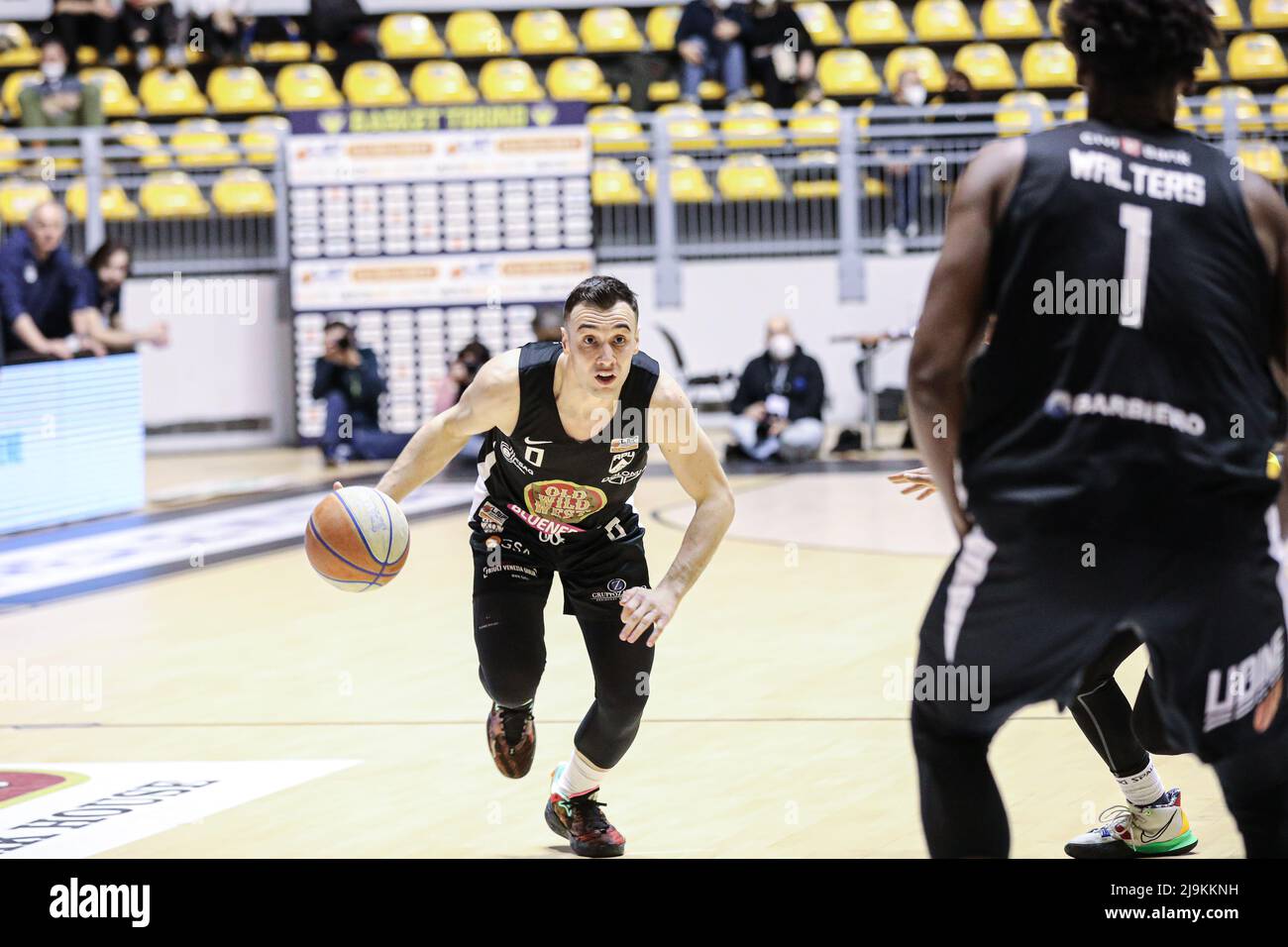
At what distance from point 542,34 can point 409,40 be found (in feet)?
5.00

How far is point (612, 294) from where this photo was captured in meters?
4.84

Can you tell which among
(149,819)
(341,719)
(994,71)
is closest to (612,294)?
(149,819)

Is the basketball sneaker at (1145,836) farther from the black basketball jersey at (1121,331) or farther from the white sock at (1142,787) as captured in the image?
the black basketball jersey at (1121,331)

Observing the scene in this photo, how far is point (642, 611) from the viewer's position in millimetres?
4715

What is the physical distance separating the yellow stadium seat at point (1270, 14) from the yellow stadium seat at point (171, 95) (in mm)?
11723

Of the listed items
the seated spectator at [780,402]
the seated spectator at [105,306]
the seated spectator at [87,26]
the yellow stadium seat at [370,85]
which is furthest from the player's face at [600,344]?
the seated spectator at [87,26]

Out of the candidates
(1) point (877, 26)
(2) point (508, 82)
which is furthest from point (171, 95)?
(1) point (877, 26)

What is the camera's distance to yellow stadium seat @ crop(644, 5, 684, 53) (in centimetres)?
2045

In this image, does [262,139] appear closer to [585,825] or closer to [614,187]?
[614,187]

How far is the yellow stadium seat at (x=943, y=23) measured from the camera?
2047cm

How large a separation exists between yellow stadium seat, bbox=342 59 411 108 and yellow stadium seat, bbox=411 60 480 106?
273mm

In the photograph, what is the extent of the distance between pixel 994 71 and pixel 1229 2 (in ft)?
8.73

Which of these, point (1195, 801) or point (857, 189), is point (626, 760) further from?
point (857, 189)

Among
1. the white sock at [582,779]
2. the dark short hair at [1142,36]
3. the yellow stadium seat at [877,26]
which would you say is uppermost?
the yellow stadium seat at [877,26]
